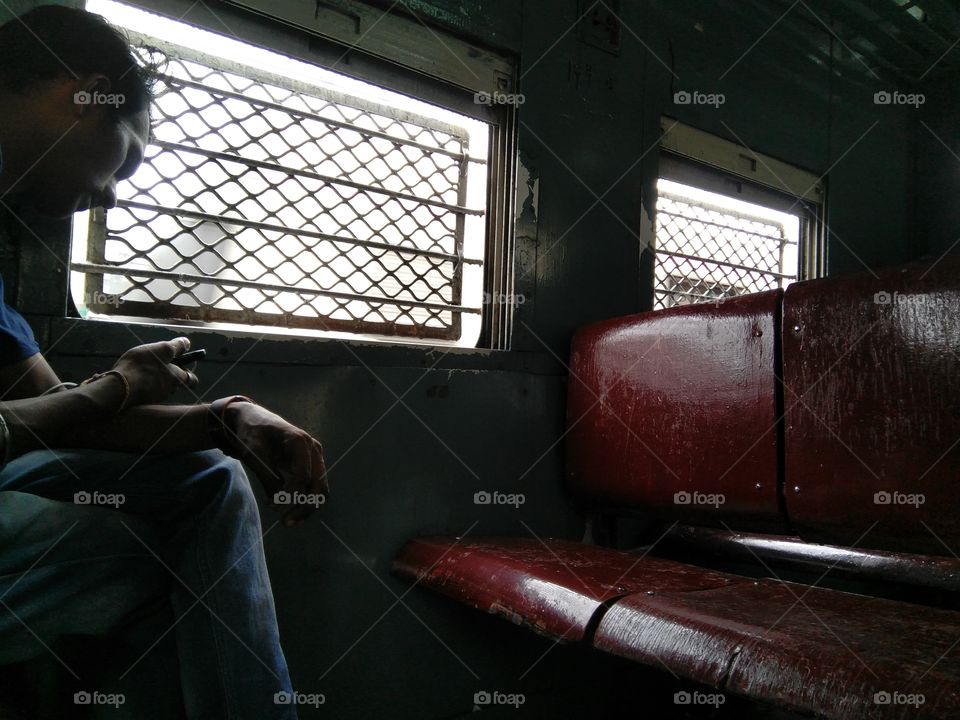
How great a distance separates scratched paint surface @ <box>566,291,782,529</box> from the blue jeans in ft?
3.41

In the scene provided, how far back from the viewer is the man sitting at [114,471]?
964mm

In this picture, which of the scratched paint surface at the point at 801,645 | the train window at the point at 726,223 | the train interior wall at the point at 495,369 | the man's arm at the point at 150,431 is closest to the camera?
the scratched paint surface at the point at 801,645

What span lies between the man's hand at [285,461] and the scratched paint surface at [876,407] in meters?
1.02

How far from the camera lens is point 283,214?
175cm

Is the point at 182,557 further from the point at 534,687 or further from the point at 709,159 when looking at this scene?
the point at 709,159

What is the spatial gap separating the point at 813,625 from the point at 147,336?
4.75 feet

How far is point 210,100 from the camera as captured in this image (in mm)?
1643

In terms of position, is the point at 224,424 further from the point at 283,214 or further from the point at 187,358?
the point at 283,214

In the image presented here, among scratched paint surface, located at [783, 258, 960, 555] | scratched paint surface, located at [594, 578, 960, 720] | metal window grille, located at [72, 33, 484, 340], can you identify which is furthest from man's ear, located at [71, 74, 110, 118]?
scratched paint surface, located at [783, 258, 960, 555]

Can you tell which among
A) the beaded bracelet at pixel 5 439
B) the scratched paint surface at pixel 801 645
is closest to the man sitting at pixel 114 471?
the beaded bracelet at pixel 5 439

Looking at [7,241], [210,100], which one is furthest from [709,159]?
[7,241]

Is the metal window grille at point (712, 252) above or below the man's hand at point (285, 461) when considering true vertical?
above

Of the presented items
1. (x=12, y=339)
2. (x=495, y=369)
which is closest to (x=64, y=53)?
(x=12, y=339)

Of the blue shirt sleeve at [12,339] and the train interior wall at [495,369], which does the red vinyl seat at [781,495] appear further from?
the blue shirt sleeve at [12,339]
